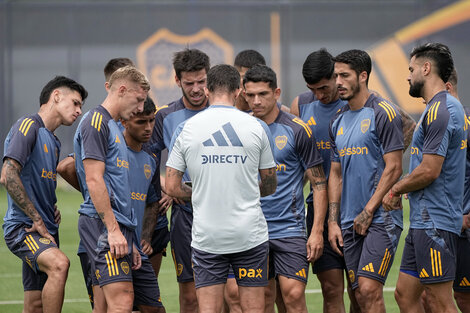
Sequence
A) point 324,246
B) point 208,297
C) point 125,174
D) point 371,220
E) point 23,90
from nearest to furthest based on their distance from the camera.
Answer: point 208,297 < point 125,174 < point 371,220 < point 324,246 < point 23,90

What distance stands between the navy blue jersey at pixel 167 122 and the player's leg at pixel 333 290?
1945mm

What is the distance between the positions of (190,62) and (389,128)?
6.47 ft

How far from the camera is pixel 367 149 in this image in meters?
6.16

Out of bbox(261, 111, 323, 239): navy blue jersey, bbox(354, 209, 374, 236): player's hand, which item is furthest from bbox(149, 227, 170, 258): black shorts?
bbox(354, 209, 374, 236): player's hand

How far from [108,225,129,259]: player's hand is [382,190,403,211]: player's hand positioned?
216 centimetres

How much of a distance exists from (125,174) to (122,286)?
87cm

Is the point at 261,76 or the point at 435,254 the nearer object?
the point at 435,254

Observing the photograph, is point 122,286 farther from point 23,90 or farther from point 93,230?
point 23,90

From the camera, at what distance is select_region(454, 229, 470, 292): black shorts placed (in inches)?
246

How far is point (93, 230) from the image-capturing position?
5660 mm

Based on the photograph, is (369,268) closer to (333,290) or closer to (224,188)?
(333,290)

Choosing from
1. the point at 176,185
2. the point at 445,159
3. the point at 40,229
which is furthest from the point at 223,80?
the point at 40,229

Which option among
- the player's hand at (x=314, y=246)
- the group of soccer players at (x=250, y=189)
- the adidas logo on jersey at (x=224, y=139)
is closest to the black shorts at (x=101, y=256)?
the group of soccer players at (x=250, y=189)

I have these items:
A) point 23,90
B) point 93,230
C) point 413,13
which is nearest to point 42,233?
point 93,230
